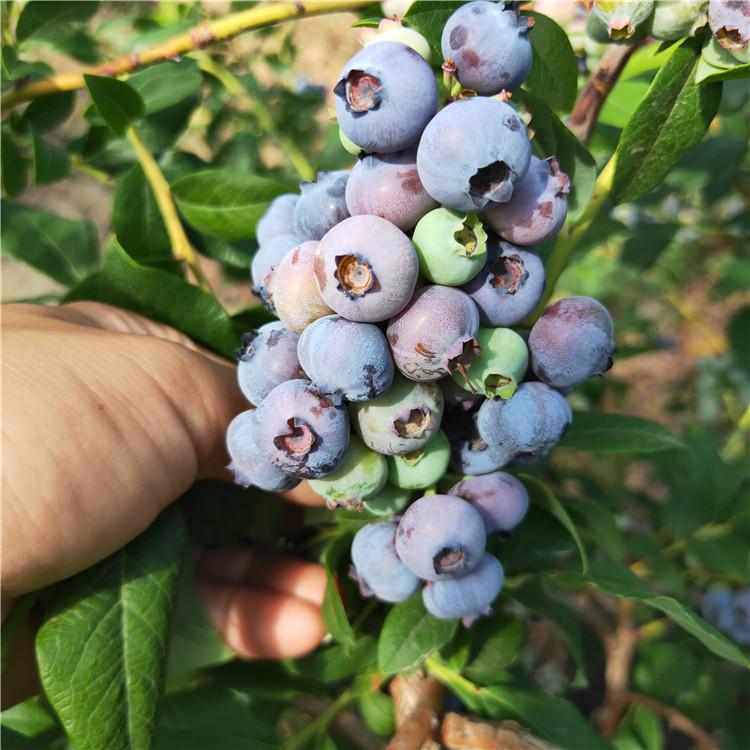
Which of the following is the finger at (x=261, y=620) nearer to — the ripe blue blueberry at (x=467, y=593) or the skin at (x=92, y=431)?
the skin at (x=92, y=431)

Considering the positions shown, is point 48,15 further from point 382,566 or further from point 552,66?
point 382,566

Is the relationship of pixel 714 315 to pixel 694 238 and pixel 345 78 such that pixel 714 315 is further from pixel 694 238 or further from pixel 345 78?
pixel 345 78

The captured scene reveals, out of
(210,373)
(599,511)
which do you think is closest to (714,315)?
(599,511)

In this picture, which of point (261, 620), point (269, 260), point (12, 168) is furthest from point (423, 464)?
point (12, 168)

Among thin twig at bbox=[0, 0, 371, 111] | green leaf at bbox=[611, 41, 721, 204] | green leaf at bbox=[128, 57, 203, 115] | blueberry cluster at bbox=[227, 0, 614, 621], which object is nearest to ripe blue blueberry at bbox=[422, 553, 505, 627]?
blueberry cluster at bbox=[227, 0, 614, 621]

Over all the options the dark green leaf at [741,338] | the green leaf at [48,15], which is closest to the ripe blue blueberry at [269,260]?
the green leaf at [48,15]

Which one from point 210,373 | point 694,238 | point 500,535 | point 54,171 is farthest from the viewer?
point 694,238
